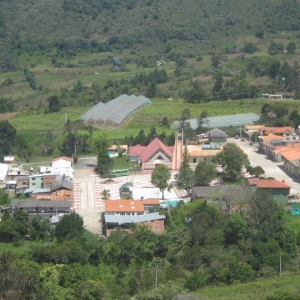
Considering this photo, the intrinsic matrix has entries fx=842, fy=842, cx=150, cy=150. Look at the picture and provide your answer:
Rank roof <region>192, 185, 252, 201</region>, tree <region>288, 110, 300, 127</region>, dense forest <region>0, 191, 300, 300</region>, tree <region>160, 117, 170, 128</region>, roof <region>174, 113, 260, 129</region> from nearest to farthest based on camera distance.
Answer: dense forest <region>0, 191, 300, 300</region>, roof <region>192, 185, 252, 201</region>, tree <region>288, 110, 300, 127</region>, roof <region>174, 113, 260, 129</region>, tree <region>160, 117, 170, 128</region>

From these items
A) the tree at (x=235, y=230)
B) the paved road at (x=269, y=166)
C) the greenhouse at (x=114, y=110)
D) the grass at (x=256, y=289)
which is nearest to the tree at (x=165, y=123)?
the greenhouse at (x=114, y=110)

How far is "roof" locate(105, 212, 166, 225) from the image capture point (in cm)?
2598

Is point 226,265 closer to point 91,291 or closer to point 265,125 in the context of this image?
Result: point 91,291

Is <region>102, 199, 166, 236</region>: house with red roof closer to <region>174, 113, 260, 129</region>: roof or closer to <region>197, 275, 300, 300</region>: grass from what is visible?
<region>197, 275, 300, 300</region>: grass

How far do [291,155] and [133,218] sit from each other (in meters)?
10.1

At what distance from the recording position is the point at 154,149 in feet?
114

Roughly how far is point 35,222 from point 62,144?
12.0 metres

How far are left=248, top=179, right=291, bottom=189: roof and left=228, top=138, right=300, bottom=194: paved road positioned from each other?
4.19ft

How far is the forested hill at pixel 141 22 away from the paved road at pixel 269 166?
3394cm

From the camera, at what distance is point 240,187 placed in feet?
89.1

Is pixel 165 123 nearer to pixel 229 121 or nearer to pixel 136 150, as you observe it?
pixel 229 121

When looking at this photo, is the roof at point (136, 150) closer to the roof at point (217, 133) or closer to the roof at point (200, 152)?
the roof at point (200, 152)

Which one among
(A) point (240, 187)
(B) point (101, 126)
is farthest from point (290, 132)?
(A) point (240, 187)

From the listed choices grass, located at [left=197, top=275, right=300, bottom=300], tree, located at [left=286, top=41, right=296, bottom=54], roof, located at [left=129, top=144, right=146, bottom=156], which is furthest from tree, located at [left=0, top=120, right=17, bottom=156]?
tree, located at [left=286, top=41, right=296, bottom=54]
